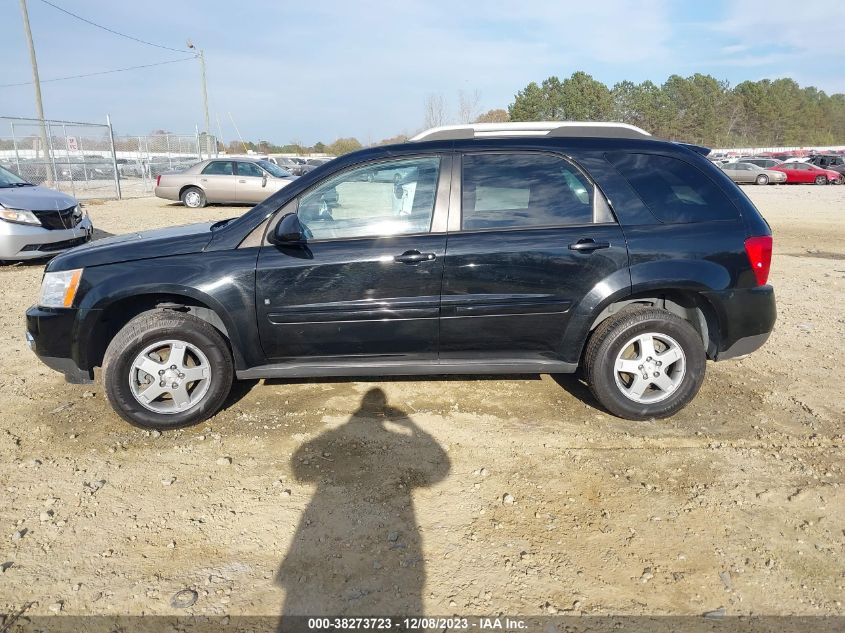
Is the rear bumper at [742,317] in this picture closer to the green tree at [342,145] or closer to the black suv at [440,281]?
the black suv at [440,281]

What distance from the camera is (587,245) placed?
11.1ft

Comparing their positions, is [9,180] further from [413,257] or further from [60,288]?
[413,257]

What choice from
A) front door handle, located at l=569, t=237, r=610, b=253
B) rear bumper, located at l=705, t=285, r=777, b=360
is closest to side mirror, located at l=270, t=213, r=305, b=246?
front door handle, located at l=569, t=237, r=610, b=253

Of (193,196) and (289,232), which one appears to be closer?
(289,232)

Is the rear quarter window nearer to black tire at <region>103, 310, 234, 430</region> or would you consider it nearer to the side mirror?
the side mirror

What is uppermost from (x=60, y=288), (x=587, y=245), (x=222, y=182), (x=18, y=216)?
(x=222, y=182)

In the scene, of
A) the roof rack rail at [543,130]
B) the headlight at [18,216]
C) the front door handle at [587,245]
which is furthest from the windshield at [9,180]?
the front door handle at [587,245]

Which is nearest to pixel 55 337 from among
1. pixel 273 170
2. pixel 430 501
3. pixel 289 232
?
pixel 289 232

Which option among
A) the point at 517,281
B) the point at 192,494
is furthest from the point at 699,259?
the point at 192,494

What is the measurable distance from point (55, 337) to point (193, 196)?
14.2 meters

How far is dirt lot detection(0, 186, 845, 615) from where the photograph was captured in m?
2.29

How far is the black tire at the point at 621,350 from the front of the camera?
11.5ft

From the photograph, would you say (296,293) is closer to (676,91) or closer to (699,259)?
(699,259)

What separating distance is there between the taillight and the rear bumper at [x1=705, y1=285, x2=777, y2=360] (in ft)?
0.36
